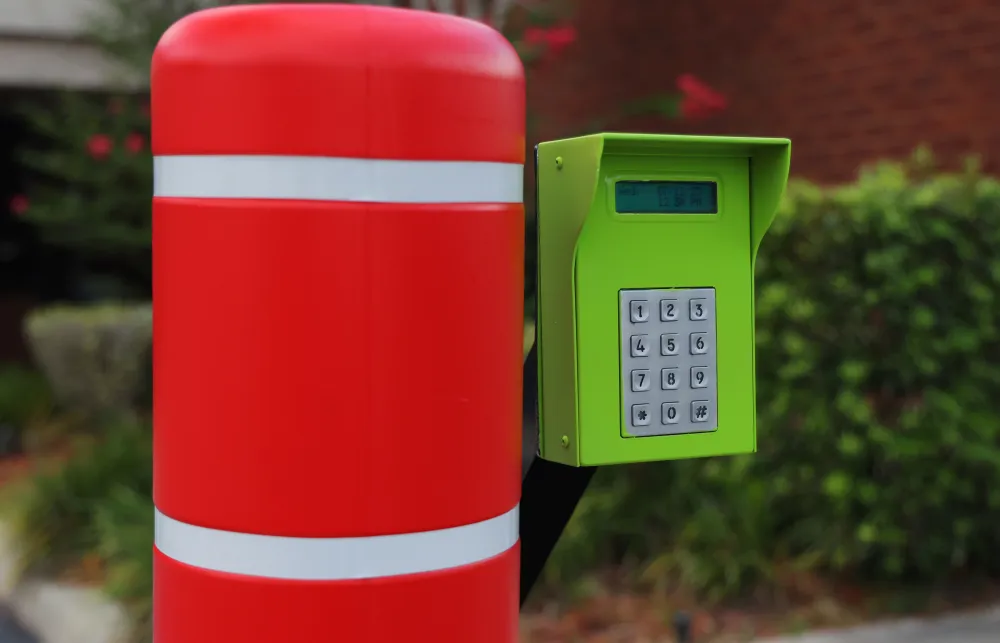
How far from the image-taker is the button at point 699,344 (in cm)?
199

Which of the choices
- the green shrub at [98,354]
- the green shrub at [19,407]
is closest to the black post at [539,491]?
the green shrub at [98,354]

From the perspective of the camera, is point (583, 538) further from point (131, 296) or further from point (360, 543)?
point (131, 296)

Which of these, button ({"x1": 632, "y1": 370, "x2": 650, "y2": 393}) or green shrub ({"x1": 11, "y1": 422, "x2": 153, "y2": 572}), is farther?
green shrub ({"x1": 11, "y1": 422, "x2": 153, "y2": 572})

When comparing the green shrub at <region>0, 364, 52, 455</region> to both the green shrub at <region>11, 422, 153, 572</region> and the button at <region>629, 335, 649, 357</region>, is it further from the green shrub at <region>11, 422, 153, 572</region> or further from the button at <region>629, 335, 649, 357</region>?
the button at <region>629, 335, 649, 357</region>

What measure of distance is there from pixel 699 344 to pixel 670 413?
140 mm

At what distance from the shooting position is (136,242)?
7.07 m

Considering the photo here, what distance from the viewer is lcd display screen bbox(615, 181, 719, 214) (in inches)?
76.2

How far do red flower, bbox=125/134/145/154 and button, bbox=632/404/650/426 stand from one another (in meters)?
5.35

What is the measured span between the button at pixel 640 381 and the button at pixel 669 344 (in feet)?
0.17

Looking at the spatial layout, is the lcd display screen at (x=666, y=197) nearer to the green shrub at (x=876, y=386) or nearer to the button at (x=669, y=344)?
the button at (x=669, y=344)

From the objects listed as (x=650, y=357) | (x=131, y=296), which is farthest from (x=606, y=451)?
(x=131, y=296)

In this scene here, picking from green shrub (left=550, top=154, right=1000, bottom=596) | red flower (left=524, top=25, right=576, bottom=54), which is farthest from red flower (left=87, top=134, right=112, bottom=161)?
green shrub (left=550, top=154, right=1000, bottom=596)

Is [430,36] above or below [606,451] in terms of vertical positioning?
above

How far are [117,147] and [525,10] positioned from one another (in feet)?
9.02
